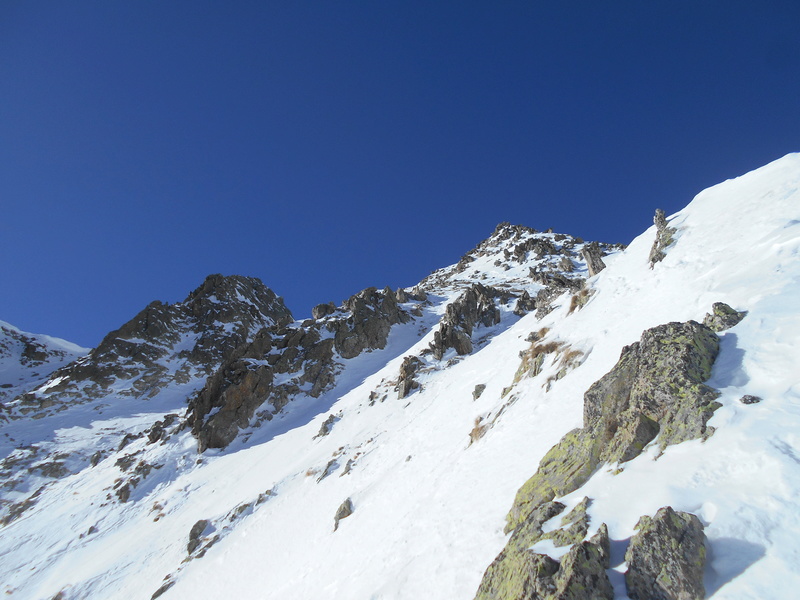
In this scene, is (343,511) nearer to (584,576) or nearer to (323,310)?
(584,576)

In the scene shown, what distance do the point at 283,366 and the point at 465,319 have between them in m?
27.0

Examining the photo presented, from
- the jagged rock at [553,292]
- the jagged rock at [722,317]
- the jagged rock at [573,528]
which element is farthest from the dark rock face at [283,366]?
the jagged rock at [722,317]

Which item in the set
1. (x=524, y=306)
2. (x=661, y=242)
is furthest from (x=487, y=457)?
(x=524, y=306)

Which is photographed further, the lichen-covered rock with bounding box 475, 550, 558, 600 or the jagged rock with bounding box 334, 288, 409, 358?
the jagged rock with bounding box 334, 288, 409, 358

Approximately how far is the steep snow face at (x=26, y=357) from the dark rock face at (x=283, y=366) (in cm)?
4139

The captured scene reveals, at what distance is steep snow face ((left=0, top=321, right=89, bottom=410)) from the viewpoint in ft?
234

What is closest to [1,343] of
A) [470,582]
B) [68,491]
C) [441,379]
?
[68,491]

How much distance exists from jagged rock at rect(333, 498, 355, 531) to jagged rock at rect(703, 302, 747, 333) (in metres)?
19.0

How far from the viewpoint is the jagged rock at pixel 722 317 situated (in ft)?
40.2

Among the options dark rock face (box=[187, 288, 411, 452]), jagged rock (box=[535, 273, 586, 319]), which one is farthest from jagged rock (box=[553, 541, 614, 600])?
dark rock face (box=[187, 288, 411, 452])

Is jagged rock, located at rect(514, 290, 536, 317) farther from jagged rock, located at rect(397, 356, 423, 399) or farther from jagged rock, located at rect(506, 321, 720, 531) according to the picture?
jagged rock, located at rect(506, 321, 720, 531)

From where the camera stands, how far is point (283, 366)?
53.9 m

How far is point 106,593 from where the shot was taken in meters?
25.3

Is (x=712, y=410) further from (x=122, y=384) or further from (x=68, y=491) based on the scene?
(x=122, y=384)
